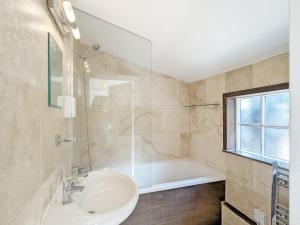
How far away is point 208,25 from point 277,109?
4.03 feet

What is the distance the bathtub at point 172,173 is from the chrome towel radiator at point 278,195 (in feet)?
2.61

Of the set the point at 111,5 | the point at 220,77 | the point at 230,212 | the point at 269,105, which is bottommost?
the point at 230,212

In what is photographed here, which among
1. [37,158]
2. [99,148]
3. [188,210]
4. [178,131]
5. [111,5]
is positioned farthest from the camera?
[178,131]

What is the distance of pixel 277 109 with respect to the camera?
73.4 inches

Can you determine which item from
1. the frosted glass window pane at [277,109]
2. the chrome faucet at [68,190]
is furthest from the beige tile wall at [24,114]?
the frosted glass window pane at [277,109]

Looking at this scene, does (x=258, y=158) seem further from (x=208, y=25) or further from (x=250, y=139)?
(x=208, y=25)

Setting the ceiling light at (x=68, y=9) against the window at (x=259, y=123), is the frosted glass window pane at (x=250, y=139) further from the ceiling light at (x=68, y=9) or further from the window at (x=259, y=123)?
the ceiling light at (x=68, y=9)

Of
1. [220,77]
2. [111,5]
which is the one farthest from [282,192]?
[111,5]

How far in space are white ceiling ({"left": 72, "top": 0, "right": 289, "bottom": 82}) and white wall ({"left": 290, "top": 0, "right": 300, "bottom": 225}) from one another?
3.97ft

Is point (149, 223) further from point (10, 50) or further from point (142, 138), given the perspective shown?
point (10, 50)

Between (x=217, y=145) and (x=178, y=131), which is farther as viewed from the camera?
(x=178, y=131)

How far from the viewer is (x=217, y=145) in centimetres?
261

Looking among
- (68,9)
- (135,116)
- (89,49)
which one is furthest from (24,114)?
(135,116)

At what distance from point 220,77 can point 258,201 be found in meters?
1.73
